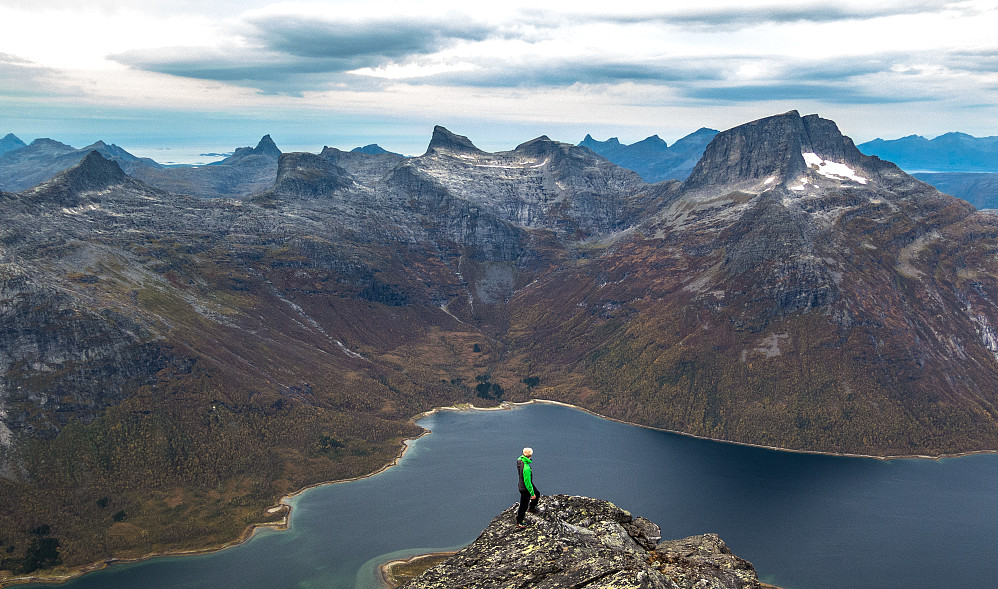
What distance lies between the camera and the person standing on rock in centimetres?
5356

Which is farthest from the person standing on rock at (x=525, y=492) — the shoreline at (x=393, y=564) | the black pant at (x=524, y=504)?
the shoreline at (x=393, y=564)

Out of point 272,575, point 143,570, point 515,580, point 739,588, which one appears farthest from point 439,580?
point 143,570

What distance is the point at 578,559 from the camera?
4947cm

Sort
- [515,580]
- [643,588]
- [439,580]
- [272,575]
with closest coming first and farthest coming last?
1. [643,588]
2. [515,580]
3. [439,580]
4. [272,575]

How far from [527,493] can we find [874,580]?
18799cm

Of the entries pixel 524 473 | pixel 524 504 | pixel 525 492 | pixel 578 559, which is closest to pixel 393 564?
pixel 524 504

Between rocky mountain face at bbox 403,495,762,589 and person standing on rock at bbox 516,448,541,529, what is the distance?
746mm

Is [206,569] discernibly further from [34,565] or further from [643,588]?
[643,588]

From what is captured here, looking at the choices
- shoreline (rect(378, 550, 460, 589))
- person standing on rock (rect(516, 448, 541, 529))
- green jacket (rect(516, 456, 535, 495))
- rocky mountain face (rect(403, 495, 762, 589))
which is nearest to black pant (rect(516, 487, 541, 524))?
person standing on rock (rect(516, 448, 541, 529))

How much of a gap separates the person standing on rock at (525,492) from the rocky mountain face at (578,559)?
746 mm

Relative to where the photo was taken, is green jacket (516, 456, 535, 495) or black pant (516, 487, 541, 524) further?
black pant (516, 487, 541, 524)

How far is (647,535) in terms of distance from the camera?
58.9 meters

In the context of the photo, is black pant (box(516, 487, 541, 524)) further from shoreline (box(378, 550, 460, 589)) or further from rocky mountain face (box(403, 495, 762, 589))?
shoreline (box(378, 550, 460, 589))

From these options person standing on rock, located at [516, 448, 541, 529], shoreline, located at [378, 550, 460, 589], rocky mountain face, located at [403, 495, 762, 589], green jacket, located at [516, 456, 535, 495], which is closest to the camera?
rocky mountain face, located at [403, 495, 762, 589]
